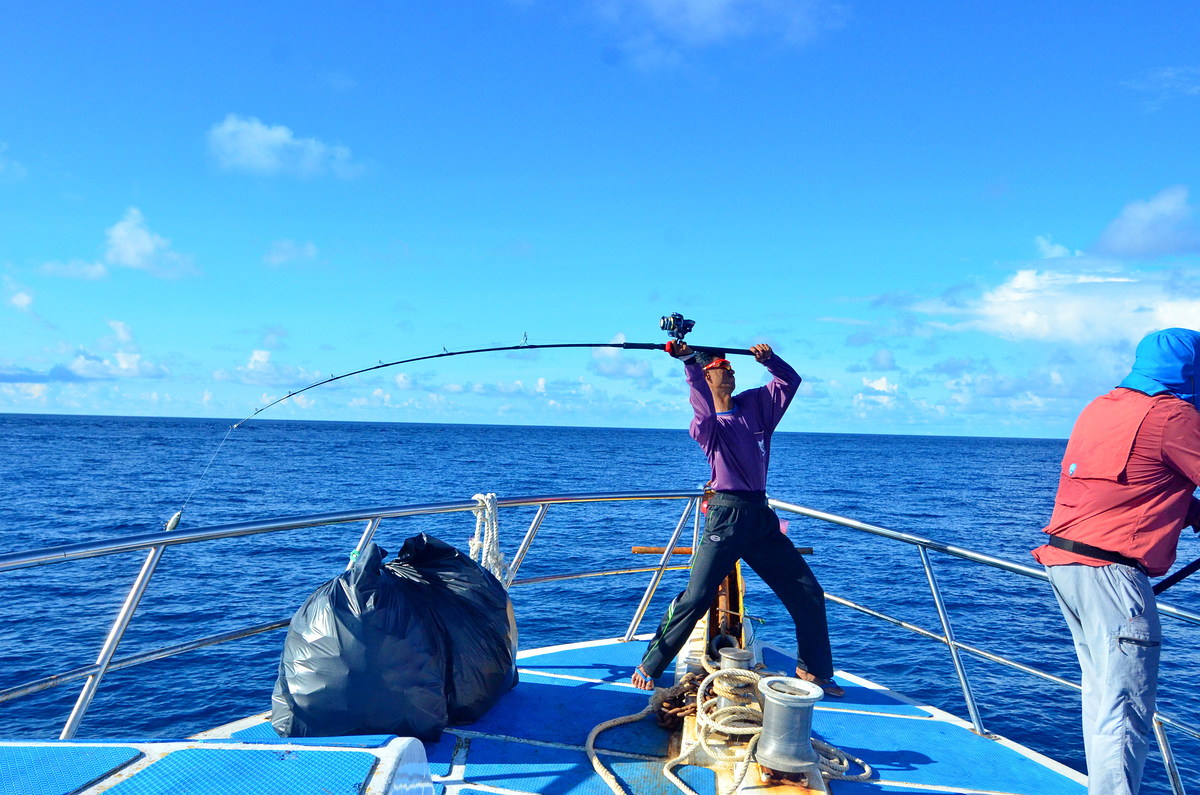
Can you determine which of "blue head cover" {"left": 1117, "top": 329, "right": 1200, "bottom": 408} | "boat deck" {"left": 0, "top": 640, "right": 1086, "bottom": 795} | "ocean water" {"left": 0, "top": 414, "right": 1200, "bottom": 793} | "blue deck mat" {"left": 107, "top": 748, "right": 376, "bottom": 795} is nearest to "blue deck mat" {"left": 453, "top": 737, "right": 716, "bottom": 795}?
"boat deck" {"left": 0, "top": 640, "right": 1086, "bottom": 795}

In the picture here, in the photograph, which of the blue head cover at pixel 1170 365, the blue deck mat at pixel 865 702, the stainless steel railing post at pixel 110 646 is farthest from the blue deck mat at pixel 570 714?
the blue head cover at pixel 1170 365

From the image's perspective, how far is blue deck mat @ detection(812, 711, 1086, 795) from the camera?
11.2 ft

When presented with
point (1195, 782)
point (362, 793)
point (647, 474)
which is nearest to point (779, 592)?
point (362, 793)

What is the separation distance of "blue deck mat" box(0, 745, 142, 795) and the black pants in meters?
2.75

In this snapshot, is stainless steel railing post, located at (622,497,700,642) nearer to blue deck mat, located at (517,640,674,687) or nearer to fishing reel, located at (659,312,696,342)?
blue deck mat, located at (517,640,674,687)

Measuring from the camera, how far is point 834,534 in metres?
25.4

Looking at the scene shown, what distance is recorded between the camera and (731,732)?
10.8 ft

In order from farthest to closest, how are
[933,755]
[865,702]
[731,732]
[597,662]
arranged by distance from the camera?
[597,662], [865,702], [933,755], [731,732]

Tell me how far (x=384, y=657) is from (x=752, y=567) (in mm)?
1839

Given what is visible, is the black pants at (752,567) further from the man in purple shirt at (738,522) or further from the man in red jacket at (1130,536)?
the man in red jacket at (1130,536)

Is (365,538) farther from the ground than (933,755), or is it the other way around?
(365,538)

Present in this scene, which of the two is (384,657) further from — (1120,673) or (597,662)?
(1120,673)

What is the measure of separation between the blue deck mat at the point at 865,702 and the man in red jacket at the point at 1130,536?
5.12ft

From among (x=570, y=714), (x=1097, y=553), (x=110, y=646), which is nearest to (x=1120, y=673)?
(x=1097, y=553)
